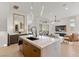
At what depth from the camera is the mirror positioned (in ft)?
21.6

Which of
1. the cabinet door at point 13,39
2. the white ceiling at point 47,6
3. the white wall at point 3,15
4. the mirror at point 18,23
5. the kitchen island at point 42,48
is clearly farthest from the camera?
the mirror at point 18,23

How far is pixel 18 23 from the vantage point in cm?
675

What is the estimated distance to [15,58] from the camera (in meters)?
3.40

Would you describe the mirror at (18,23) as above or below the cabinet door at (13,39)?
above

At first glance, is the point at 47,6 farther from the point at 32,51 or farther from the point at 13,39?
the point at 32,51

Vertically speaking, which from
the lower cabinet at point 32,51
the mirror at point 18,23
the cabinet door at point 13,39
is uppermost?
the mirror at point 18,23

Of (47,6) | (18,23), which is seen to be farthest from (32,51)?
(18,23)

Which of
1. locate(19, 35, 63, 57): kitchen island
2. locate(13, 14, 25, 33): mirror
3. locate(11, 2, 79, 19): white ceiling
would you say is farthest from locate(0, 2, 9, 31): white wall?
locate(19, 35, 63, 57): kitchen island

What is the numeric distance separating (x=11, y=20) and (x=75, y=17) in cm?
584

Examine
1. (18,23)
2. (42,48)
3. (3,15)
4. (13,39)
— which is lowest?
(13,39)

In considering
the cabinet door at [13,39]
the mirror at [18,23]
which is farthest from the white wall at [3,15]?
the mirror at [18,23]

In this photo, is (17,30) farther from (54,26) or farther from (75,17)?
(75,17)

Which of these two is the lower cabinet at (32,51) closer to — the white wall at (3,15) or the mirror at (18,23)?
the white wall at (3,15)

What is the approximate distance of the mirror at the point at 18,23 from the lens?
21.6 ft
